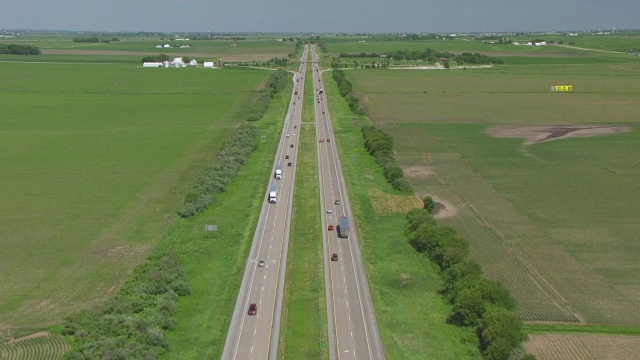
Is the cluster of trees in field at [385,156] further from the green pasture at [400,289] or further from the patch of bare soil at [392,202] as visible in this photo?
the patch of bare soil at [392,202]

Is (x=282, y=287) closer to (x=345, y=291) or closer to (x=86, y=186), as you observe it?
(x=345, y=291)

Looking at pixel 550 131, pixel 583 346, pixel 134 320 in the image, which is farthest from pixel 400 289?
pixel 550 131

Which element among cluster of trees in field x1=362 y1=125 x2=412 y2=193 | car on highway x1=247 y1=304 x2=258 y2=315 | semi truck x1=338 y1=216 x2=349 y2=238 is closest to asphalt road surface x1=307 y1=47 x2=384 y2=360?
semi truck x1=338 y1=216 x2=349 y2=238

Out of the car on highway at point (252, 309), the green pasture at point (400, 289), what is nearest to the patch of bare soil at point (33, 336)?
the car on highway at point (252, 309)

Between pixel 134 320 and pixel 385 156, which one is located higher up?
pixel 385 156

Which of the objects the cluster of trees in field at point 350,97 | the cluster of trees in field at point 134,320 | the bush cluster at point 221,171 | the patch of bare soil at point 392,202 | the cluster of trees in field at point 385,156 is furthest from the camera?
the cluster of trees in field at point 350,97

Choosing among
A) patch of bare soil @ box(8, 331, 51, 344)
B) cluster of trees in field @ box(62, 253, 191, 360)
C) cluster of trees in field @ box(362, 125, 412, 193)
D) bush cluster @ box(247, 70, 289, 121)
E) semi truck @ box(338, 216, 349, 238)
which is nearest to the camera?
cluster of trees in field @ box(62, 253, 191, 360)

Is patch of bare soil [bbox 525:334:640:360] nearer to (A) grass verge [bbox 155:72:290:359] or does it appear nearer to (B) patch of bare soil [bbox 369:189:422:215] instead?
(A) grass verge [bbox 155:72:290:359]
